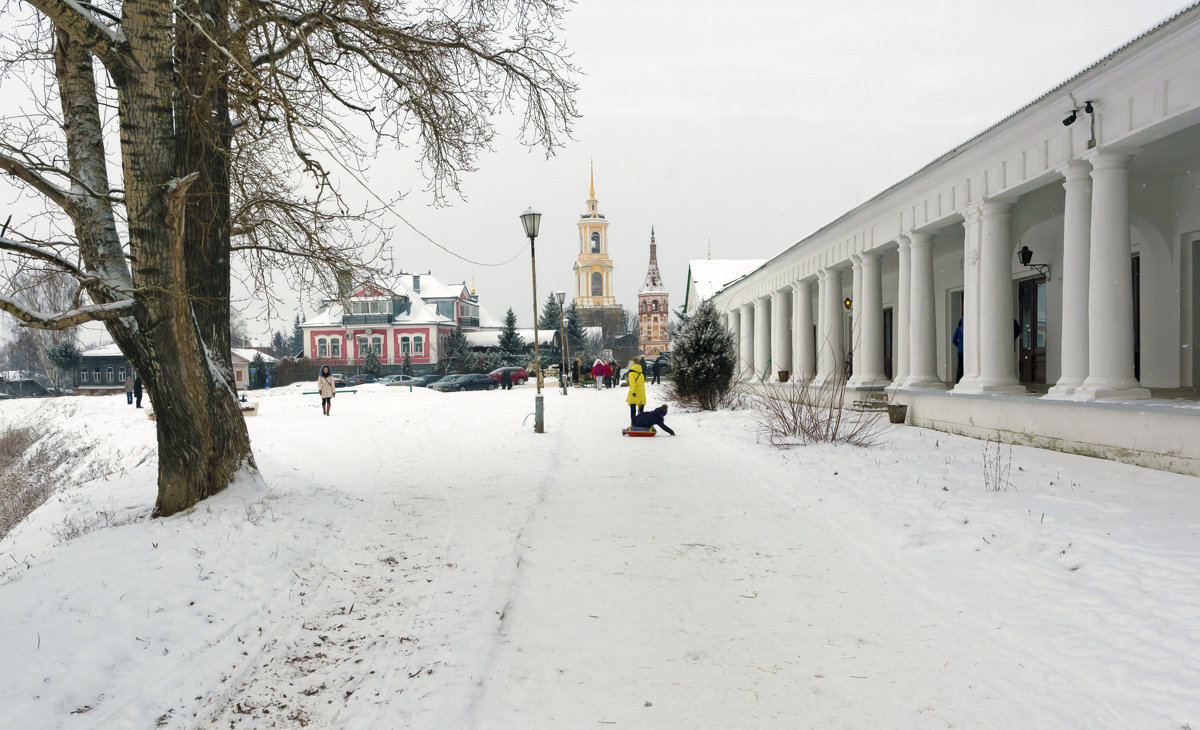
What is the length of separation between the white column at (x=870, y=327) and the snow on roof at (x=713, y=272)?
970 inches

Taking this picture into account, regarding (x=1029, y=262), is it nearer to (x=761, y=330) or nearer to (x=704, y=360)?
(x=704, y=360)

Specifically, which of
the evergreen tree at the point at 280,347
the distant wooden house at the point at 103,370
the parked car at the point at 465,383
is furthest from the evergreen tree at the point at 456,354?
the evergreen tree at the point at 280,347

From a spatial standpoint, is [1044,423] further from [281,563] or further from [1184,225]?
[281,563]

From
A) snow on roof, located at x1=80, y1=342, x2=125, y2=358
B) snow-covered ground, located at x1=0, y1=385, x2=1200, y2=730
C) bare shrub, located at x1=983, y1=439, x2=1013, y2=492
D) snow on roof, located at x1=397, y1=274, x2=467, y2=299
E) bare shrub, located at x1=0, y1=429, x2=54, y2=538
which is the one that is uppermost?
snow on roof, located at x1=397, y1=274, x2=467, y2=299

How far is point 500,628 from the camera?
4.31m

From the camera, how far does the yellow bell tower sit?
110m

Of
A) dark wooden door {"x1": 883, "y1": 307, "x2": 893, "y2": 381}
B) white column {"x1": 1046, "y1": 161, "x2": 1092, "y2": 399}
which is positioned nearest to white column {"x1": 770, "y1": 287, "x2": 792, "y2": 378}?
dark wooden door {"x1": 883, "y1": 307, "x2": 893, "y2": 381}

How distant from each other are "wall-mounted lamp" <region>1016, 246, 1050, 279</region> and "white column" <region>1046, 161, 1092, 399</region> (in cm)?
514

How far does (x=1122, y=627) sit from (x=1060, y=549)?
1.35 metres

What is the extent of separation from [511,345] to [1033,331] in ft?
165

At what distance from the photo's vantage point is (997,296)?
12.8m

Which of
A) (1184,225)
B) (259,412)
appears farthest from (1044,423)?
(259,412)

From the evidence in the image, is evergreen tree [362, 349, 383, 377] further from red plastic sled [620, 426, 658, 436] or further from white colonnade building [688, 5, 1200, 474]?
red plastic sled [620, 426, 658, 436]

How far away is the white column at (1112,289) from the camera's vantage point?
9.70 m
